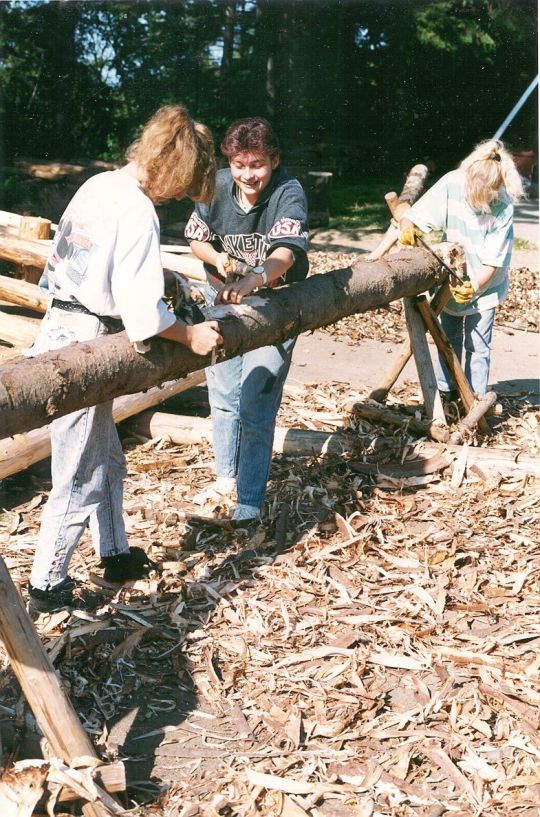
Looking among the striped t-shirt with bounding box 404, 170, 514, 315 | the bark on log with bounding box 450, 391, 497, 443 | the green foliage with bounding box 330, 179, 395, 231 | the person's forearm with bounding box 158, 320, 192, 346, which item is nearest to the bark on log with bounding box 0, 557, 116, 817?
the person's forearm with bounding box 158, 320, 192, 346

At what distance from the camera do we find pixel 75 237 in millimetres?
3242

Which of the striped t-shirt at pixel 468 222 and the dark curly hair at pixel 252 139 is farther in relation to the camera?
the striped t-shirt at pixel 468 222

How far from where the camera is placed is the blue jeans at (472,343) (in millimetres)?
5957

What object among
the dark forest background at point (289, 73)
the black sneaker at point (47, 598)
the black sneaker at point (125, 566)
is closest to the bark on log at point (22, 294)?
the black sneaker at point (125, 566)

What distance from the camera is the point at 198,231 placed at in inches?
176

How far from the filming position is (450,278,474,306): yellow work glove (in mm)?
5551

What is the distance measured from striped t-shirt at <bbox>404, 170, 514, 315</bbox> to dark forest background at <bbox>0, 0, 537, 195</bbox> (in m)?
10.0

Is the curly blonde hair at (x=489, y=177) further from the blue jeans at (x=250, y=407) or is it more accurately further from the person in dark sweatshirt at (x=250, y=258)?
the blue jeans at (x=250, y=407)

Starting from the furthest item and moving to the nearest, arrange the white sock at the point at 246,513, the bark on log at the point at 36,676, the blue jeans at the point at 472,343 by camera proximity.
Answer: the blue jeans at the point at 472,343 < the white sock at the point at 246,513 < the bark on log at the point at 36,676

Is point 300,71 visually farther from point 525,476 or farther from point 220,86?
point 525,476

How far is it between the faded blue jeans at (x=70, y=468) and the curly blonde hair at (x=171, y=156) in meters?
0.56

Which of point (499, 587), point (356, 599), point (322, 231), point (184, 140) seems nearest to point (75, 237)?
point (184, 140)

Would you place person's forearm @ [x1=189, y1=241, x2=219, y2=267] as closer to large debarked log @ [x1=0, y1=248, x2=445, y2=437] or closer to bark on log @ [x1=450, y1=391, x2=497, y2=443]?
large debarked log @ [x1=0, y1=248, x2=445, y2=437]

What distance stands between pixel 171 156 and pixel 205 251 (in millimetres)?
1146
